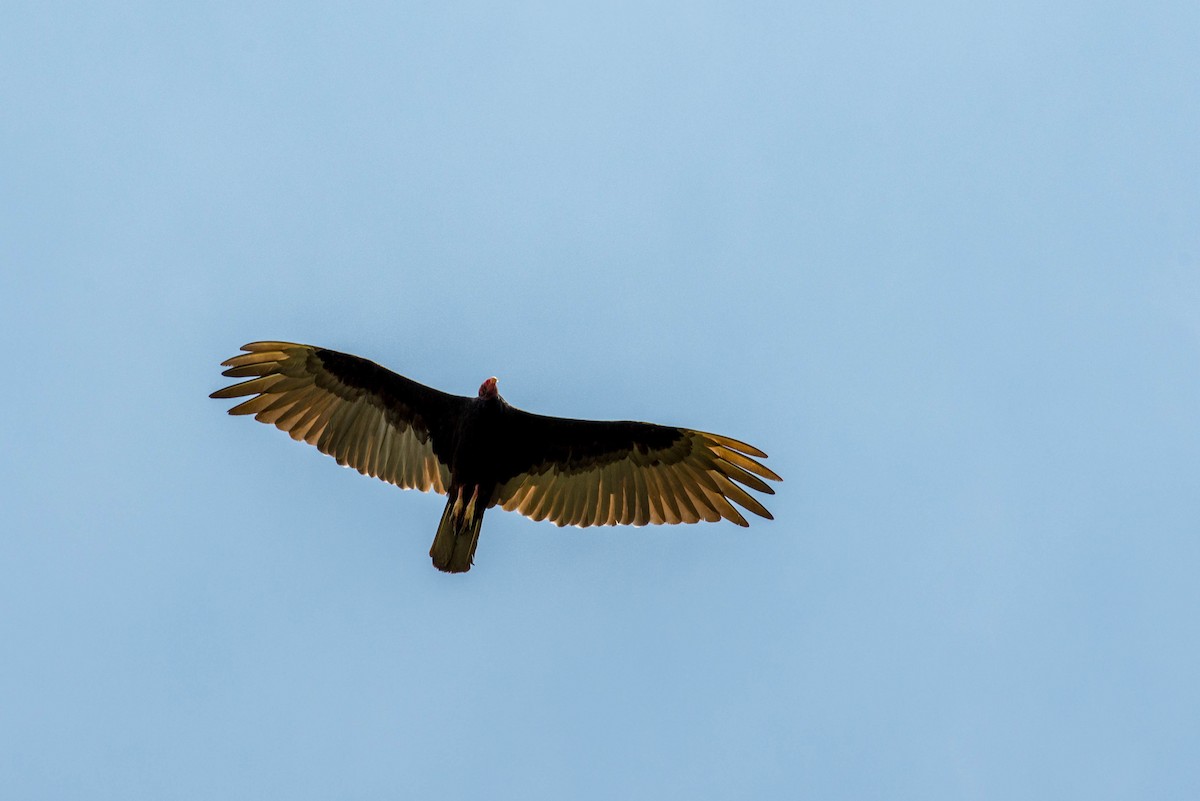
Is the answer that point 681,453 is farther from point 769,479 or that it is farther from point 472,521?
point 472,521

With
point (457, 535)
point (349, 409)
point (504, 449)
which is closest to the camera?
point (457, 535)

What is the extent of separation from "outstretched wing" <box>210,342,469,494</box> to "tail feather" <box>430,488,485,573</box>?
29cm

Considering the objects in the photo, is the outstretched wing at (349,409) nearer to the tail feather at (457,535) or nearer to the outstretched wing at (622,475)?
the tail feather at (457,535)

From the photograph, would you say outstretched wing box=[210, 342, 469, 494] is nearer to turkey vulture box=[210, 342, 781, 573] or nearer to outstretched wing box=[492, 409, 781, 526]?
turkey vulture box=[210, 342, 781, 573]

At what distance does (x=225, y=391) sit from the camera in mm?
8727

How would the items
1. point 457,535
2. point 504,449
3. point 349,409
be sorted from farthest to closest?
point 349,409 < point 504,449 < point 457,535

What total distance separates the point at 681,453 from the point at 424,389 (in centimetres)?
214

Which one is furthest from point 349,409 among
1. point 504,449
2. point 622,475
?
point 622,475

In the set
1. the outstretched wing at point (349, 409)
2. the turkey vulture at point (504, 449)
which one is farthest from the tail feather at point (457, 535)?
A: the outstretched wing at point (349, 409)

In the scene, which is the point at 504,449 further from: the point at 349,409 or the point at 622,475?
the point at 349,409

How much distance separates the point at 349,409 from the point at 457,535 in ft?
4.71

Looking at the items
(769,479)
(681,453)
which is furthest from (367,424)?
(769,479)

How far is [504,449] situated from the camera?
8625mm

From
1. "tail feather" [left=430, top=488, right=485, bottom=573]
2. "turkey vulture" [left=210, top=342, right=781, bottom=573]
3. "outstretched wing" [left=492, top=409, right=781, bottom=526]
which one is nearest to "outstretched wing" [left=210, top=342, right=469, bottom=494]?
"turkey vulture" [left=210, top=342, right=781, bottom=573]
